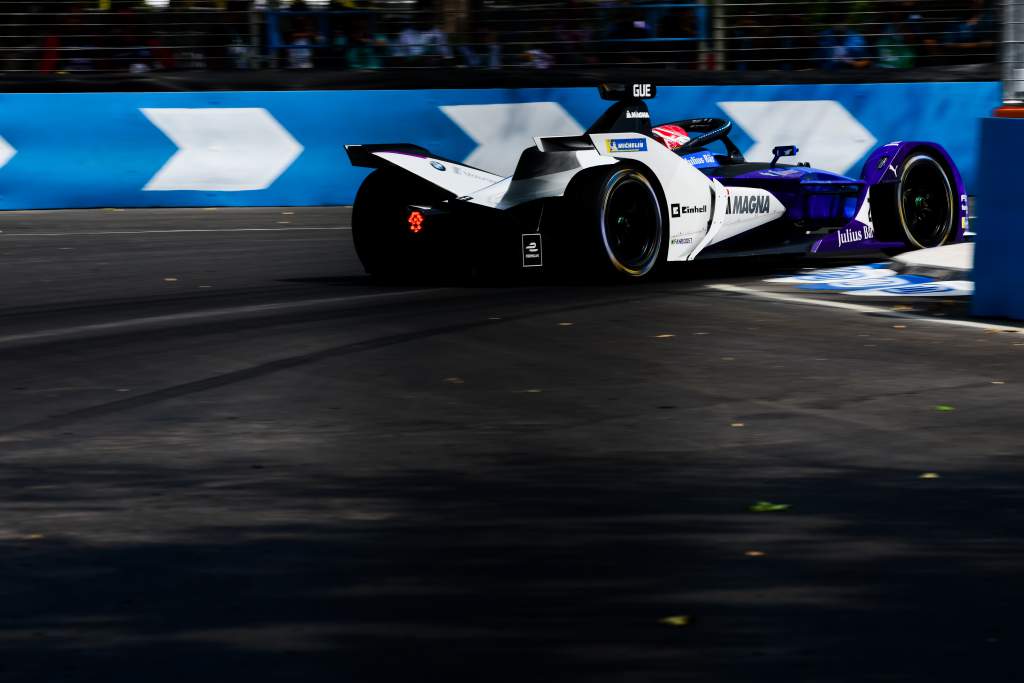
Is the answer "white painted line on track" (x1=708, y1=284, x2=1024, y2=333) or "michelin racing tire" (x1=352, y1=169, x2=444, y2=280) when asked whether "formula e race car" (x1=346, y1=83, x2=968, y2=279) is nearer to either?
"michelin racing tire" (x1=352, y1=169, x2=444, y2=280)

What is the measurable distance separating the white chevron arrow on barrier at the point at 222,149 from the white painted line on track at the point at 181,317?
7212mm

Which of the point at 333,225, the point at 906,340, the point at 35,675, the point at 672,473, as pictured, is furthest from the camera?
the point at 333,225

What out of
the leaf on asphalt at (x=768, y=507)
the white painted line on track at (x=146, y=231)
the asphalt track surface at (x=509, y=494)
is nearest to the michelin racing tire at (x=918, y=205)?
the asphalt track surface at (x=509, y=494)

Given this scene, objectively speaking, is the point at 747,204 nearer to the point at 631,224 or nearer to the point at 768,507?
the point at 631,224

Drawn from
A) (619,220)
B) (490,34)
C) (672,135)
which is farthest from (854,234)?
(490,34)

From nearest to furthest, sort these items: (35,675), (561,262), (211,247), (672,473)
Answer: (35,675) < (672,473) < (561,262) < (211,247)

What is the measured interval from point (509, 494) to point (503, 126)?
13057 mm

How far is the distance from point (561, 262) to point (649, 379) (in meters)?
3.46

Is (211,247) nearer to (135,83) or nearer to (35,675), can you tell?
(135,83)

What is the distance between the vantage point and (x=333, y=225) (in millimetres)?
16156

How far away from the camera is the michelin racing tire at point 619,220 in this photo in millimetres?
11000

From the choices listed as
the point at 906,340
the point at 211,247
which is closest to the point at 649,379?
the point at 906,340

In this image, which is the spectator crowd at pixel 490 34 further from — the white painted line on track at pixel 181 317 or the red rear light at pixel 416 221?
the white painted line on track at pixel 181 317

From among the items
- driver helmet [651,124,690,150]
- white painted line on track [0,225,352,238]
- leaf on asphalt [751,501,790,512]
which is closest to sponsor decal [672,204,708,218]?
driver helmet [651,124,690,150]
